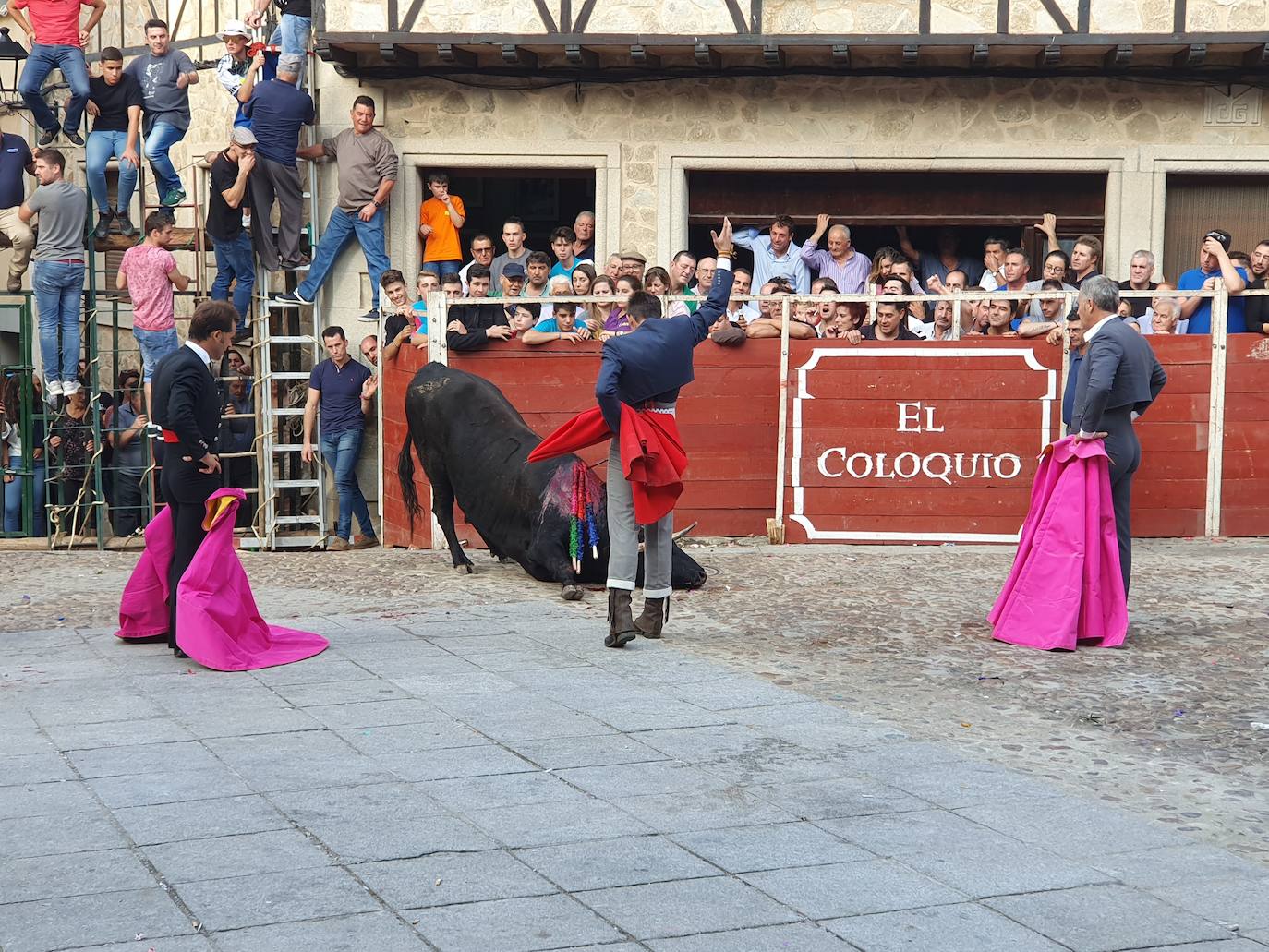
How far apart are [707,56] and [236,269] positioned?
4.37 metres

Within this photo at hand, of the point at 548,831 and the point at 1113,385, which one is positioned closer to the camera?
the point at 548,831

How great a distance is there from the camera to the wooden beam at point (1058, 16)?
44.0 feet

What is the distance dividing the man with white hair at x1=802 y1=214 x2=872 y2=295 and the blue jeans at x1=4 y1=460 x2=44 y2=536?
7.05m

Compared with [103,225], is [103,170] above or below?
above

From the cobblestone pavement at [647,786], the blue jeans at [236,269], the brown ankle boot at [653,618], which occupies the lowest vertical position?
the cobblestone pavement at [647,786]

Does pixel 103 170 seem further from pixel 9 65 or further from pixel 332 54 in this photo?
pixel 9 65

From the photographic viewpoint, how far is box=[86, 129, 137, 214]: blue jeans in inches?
543

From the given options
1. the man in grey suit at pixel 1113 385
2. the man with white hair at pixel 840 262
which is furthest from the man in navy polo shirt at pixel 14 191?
the man in grey suit at pixel 1113 385

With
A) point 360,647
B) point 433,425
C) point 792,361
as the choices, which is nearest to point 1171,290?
point 792,361

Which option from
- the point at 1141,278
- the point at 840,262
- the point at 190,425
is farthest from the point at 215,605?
the point at 1141,278

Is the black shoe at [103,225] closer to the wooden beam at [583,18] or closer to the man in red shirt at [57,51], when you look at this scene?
the man in red shirt at [57,51]

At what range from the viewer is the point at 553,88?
14430 millimetres

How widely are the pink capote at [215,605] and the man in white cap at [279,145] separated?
256 inches

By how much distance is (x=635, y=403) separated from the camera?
7.55 metres
